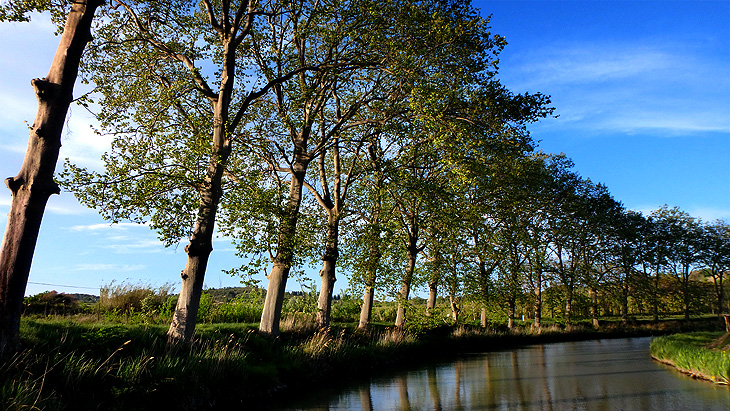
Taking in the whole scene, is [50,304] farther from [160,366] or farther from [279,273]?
[160,366]

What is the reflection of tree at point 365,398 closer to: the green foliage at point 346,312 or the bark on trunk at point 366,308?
the bark on trunk at point 366,308

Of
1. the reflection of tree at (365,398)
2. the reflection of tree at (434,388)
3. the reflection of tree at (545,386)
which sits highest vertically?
the reflection of tree at (545,386)

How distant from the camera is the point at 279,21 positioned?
1955 centimetres

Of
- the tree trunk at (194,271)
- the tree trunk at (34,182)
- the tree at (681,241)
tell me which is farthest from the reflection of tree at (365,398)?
the tree at (681,241)

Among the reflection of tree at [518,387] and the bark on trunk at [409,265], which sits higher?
the bark on trunk at [409,265]

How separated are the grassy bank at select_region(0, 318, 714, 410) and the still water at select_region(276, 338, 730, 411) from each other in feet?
5.40

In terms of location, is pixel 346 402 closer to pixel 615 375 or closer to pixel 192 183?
pixel 192 183

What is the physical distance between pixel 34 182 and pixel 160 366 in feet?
15.2

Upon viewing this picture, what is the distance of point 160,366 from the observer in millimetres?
10531

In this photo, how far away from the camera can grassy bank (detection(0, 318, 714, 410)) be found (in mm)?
8641

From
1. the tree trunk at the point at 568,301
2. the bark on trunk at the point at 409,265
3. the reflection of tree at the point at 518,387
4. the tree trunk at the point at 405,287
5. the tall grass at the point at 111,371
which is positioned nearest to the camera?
the tall grass at the point at 111,371

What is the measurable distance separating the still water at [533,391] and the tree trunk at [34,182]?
6.37 m

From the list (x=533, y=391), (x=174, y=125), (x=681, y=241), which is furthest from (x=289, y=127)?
(x=681, y=241)

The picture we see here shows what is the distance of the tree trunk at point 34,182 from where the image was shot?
8.66m
